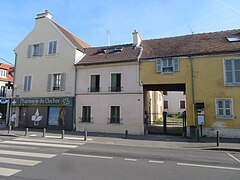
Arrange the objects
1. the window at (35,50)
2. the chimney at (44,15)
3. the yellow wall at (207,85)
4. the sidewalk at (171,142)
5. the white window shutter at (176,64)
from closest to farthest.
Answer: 1. the sidewalk at (171,142)
2. the yellow wall at (207,85)
3. the white window shutter at (176,64)
4. the window at (35,50)
5. the chimney at (44,15)

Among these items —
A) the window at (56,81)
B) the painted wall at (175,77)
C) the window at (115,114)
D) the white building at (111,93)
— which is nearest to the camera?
the painted wall at (175,77)

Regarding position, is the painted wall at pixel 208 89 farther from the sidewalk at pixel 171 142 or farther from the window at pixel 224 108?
the sidewalk at pixel 171 142

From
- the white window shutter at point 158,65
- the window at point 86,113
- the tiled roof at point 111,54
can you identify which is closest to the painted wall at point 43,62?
the tiled roof at point 111,54

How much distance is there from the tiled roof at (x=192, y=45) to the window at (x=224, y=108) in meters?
3.83

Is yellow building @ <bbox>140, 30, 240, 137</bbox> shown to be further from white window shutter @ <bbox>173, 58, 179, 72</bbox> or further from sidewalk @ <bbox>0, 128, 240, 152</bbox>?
sidewalk @ <bbox>0, 128, 240, 152</bbox>

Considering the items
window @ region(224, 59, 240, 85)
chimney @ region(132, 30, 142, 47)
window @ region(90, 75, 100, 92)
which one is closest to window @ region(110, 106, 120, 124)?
window @ region(90, 75, 100, 92)

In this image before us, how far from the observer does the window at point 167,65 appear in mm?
15508

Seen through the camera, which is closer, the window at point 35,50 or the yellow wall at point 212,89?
the yellow wall at point 212,89

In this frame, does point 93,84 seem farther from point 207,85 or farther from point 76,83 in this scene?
point 207,85

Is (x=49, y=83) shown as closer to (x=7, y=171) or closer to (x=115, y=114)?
(x=115, y=114)

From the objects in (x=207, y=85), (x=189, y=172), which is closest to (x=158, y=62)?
(x=207, y=85)

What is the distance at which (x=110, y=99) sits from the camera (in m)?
16.7

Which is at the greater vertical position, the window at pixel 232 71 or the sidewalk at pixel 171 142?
the window at pixel 232 71

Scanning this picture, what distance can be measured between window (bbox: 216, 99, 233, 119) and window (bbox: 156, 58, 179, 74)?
13.6 feet
